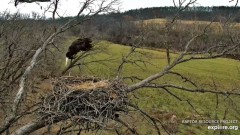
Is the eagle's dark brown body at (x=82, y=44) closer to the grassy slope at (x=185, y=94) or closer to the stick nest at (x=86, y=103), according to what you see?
the grassy slope at (x=185, y=94)

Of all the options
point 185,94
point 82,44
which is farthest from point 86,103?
point 185,94

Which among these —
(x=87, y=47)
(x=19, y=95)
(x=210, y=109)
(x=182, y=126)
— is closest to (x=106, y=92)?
(x=19, y=95)

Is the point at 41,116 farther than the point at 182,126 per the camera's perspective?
No

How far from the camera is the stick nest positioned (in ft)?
16.2

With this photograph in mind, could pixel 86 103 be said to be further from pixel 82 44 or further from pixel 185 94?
pixel 185 94

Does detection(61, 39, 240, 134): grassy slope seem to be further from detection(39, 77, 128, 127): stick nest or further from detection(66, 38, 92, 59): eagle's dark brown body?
detection(39, 77, 128, 127): stick nest

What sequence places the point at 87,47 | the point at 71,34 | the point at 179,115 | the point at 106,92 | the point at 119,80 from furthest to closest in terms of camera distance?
the point at 179,115 < the point at 71,34 < the point at 87,47 < the point at 119,80 < the point at 106,92

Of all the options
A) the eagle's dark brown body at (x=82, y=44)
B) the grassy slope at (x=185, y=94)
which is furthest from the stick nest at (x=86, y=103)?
the eagle's dark brown body at (x=82, y=44)

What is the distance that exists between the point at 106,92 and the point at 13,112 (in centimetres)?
143

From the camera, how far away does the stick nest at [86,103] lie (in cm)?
495

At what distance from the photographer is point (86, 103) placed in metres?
5.08

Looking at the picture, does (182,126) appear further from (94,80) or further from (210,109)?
(94,80)

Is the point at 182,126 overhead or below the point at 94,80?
below

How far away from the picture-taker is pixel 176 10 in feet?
24.8
